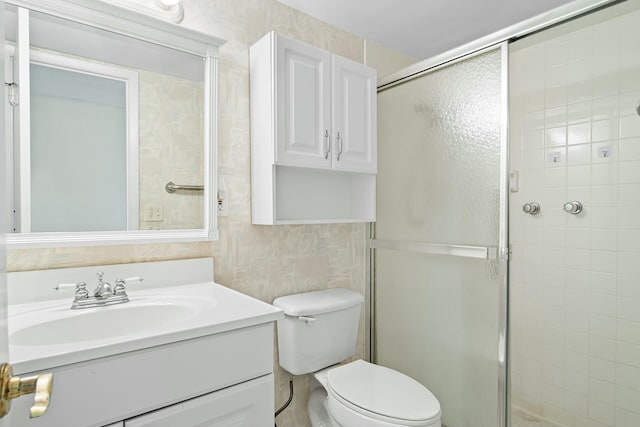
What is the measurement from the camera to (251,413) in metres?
1.08

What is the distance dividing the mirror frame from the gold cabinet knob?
918 mm

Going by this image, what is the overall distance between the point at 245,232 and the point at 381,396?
2.90 ft

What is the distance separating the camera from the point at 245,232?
167cm

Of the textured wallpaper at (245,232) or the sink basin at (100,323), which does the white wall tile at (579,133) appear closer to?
the textured wallpaper at (245,232)

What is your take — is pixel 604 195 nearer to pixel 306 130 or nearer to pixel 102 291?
pixel 306 130

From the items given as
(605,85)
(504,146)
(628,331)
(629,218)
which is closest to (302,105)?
(504,146)

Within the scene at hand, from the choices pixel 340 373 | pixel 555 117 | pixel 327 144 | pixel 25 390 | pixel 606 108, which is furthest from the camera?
pixel 555 117

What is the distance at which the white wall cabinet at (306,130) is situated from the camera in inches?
61.0

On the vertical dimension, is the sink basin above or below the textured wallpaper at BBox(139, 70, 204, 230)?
below

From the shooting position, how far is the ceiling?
1.79 m

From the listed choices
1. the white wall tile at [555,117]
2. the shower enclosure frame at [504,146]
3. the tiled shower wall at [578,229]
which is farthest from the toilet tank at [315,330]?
the white wall tile at [555,117]

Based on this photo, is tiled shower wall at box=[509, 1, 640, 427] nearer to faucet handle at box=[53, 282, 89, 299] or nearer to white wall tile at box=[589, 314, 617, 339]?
white wall tile at box=[589, 314, 617, 339]

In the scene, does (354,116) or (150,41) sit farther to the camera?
(354,116)

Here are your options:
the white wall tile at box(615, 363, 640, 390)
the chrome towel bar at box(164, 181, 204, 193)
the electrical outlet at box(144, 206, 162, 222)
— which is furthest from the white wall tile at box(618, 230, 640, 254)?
the electrical outlet at box(144, 206, 162, 222)
